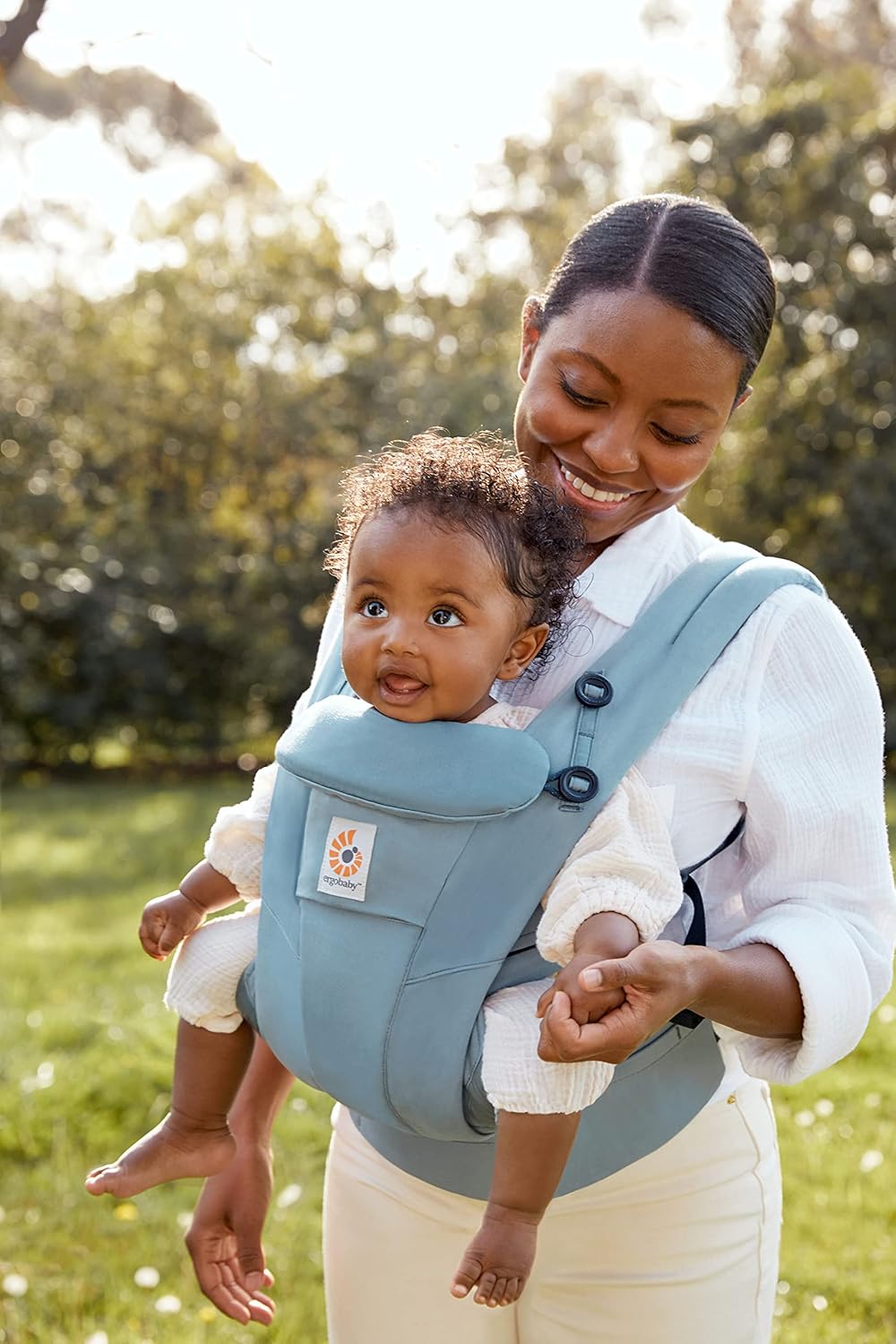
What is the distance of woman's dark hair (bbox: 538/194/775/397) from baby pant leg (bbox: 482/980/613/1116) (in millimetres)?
881

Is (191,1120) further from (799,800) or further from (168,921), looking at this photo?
(799,800)

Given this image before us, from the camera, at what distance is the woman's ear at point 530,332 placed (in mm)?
1975

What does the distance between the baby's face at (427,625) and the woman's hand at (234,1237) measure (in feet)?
2.78

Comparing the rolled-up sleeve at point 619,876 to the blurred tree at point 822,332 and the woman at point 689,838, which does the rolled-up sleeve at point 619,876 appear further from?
the blurred tree at point 822,332

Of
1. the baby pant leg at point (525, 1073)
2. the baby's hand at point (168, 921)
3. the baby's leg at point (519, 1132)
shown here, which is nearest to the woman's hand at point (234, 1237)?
the baby's hand at point (168, 921)

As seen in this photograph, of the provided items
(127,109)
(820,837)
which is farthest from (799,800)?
(127,109)

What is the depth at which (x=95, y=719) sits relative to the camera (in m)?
13.7

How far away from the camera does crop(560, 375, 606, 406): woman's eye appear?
1829mm

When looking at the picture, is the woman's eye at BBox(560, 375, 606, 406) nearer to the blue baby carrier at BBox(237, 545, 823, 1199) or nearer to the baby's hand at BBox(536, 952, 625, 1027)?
the blue baby carrier at BBox(237, 545, 823, 1199)

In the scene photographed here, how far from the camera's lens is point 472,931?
158cm

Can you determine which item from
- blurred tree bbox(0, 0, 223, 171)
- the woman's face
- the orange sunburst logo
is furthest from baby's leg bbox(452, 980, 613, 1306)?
blurred tree bbox(0, 0, 223, 171)

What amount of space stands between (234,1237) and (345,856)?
0.82m

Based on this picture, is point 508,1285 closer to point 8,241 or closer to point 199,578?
point 199,578

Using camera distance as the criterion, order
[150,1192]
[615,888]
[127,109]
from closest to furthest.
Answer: [615,888], [150,1192], [127,109]
